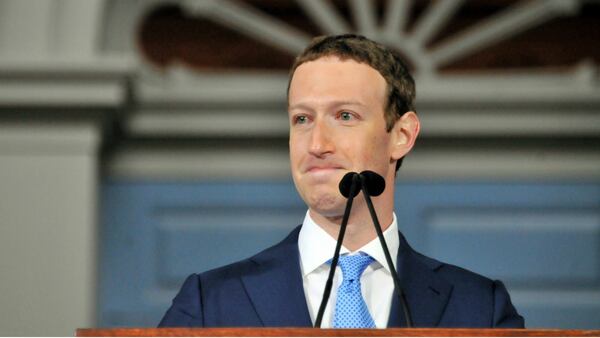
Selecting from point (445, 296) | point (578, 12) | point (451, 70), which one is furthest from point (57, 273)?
point (445, 296)

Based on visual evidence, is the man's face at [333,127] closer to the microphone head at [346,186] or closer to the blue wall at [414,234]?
the microphone head at [346,186]

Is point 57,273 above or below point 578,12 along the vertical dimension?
below

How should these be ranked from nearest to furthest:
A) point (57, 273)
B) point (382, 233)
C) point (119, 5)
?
1. point (382, 233)
2. point (57, 273)
3. point (119, 5)

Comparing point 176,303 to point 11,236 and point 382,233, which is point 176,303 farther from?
point 11,236

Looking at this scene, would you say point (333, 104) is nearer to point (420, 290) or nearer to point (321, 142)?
point (321, 142)

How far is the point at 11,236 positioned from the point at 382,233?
83.2 inches

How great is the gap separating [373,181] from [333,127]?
0.35ft

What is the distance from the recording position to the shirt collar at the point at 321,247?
6.97ft

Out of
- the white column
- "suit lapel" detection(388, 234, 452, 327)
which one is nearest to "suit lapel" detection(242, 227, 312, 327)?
"suit lapel" detection(388, 234, 452, 327)

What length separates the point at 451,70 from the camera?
4.25m

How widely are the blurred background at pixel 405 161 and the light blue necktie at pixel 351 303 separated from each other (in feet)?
6.68

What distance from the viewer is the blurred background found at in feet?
13.6

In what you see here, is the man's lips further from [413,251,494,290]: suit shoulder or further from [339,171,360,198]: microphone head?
[413,251,494,290]: suit shoulder

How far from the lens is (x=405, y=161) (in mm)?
4191
